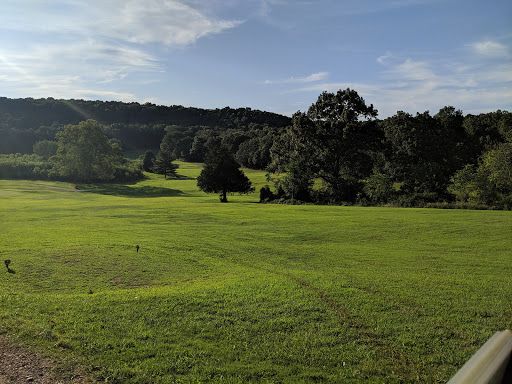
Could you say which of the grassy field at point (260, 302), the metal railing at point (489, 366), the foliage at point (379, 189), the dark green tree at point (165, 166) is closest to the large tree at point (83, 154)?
the dark green tree at point (165, 166)

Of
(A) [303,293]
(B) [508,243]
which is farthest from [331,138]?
(A) [303,293]

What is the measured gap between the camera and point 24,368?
716 centimetres

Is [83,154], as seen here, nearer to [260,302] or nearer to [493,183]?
[493,183]

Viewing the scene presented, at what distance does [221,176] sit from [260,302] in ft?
153

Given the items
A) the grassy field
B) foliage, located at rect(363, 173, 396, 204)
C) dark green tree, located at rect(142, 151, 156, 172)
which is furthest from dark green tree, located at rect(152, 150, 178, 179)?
the grassy field

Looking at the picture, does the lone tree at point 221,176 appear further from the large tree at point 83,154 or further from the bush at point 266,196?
the large tree at point 83,154

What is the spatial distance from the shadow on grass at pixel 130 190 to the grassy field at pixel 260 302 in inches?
1757

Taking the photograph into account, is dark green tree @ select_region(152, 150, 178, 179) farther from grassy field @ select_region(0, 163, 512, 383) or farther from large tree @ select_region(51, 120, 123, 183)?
grassy field @ select_region(0, 163, 512, 383)

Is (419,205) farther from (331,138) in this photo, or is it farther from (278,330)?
(278,330)

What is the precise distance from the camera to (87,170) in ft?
259

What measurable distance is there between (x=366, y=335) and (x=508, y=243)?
55.6 feet

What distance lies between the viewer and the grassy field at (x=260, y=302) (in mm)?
7559

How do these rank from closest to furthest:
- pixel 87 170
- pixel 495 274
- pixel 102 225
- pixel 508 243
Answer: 1. pixel 495 274
2. pixel 508 243
3. pixel 102 225
4. pixel 87 170

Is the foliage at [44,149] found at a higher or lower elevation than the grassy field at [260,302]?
higher
